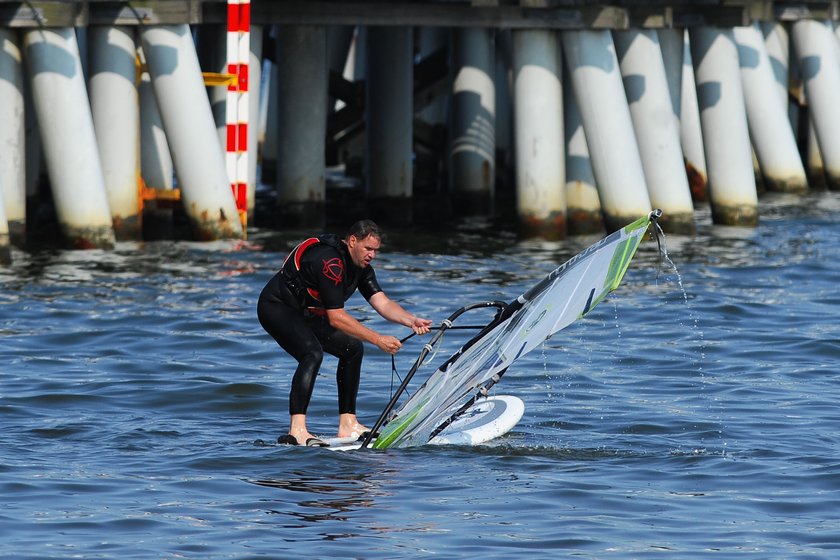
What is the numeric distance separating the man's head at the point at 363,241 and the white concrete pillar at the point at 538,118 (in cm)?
822

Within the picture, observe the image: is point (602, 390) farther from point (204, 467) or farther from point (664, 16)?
point (664, 16)

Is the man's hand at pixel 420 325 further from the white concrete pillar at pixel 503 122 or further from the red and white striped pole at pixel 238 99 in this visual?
the white concrete pillar at pixel 503 122

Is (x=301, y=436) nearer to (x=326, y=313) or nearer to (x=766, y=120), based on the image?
(x=326, y=313)

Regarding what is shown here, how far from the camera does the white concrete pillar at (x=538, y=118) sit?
58.0ft

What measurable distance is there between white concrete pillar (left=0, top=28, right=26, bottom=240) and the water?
2.72ft

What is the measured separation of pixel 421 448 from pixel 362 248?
1.29 metres

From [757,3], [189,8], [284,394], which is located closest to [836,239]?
[757,3]

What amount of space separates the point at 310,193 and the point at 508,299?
4.72 meters

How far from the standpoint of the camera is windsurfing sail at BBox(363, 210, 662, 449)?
9305 millimetres

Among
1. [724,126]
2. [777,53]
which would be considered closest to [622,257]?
[724,126]

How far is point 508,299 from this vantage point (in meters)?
15.0

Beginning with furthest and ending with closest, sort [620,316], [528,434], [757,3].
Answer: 1. [757,3]
2. [620,316]
3. [528,434]

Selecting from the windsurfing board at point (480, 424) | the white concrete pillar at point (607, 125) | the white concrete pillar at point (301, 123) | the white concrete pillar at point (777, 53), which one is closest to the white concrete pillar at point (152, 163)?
the white concrete pillar at point (301, 123)

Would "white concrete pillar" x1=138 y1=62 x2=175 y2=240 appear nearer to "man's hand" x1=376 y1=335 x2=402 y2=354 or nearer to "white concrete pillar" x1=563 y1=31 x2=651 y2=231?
"white concrete pillar" x1=563 y1=31 x2=651 y2=231
